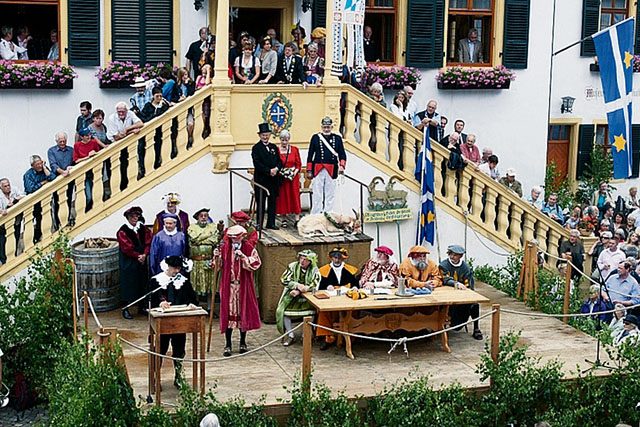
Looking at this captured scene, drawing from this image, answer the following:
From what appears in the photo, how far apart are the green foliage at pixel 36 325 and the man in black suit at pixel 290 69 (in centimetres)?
493

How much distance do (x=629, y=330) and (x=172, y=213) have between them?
20.4 ft

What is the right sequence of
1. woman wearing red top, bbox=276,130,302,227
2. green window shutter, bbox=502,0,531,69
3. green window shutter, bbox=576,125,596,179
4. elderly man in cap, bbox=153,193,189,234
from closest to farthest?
elderly man in cap, bbox=153,193,189,234 → woman wearing red top, bbox=276,130,302,227 → green window shutter, bbox=502,0,531,69 → green window shutter, bbox=576,125,596,179

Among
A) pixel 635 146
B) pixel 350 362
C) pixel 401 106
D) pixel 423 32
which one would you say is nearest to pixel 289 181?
pixel 401 106

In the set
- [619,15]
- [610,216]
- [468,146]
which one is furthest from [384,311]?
[619,15]

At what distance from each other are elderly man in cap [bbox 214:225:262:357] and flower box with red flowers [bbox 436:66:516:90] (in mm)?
8670

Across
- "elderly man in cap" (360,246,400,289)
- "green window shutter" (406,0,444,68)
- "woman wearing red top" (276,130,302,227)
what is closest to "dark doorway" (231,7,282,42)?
"green window shutter" (406,0,444,68)

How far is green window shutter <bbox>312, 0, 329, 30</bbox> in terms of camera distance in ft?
69.4

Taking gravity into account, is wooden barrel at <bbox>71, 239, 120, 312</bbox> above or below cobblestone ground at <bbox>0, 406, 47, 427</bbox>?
above

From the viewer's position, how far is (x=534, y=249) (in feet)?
56.9

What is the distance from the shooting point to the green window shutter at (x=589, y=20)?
23.9m

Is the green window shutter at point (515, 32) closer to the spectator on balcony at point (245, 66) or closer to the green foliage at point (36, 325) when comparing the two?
the spectator on balcony at point (245, 66)

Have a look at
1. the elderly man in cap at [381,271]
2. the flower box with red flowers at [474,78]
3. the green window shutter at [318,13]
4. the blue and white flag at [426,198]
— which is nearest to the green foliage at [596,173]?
the flower box with red flowers at [474,78]

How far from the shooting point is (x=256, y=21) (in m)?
21.5

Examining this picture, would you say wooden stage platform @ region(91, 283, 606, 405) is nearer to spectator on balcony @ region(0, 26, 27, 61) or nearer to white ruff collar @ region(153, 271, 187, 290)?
white ruff collar @ region(153, 271, 187, 290)
